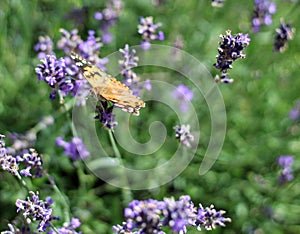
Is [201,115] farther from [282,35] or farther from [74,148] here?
[74,148]

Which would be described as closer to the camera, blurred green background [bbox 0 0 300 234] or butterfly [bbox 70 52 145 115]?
butterfly [bbox 70 52 145 115]

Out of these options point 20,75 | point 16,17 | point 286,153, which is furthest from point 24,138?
point 286,153

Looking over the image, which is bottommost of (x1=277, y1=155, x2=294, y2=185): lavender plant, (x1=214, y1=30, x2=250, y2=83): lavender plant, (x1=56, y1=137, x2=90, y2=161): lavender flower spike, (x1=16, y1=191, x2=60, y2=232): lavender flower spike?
(x1=16, y1=191, x2=60, y2=232): lavender flower spike

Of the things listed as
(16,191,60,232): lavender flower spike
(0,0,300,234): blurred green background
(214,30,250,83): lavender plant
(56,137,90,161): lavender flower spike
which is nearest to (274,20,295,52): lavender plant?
(0,0,300,234): blurred green background

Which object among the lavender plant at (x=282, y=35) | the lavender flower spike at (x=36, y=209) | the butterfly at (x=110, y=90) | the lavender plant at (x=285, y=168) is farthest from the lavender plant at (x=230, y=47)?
the lavender plant at (x=285, y=168)

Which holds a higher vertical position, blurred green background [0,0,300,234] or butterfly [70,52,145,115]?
blurred green background [0,0,300,234]

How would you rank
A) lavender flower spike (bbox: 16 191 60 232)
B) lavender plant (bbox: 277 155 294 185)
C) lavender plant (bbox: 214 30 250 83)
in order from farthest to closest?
1. lavender plant (bbox: 277 155 294 185)
2. lavender plant (bbox: 214 30 250 83)
3. lavender flower spike (bbox: 16 191 60 232)

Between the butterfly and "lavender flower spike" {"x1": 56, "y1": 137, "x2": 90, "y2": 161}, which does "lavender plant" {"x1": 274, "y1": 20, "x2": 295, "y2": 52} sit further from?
"lavender flower spike" {"x1": 56, "y1": 137, "x2": 90, "y2": 161}
